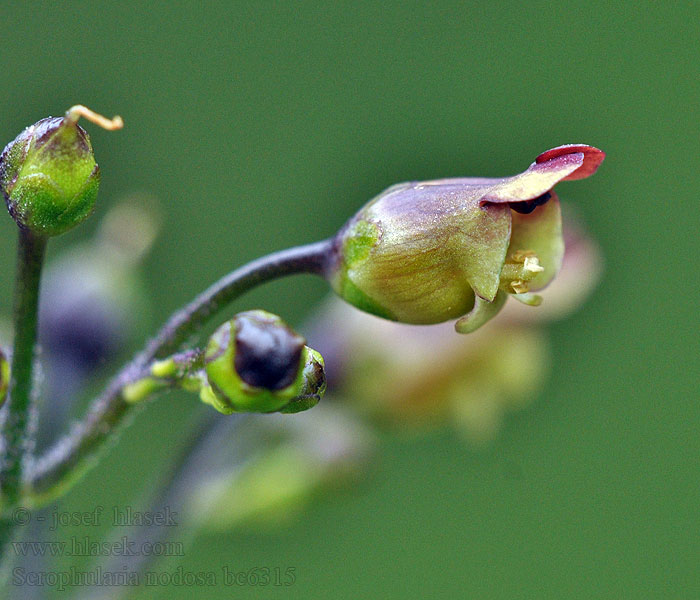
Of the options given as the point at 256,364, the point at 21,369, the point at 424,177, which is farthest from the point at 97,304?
the point at 424,177

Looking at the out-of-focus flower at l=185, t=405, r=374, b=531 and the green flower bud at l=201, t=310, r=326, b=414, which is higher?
the green flower bud at l=201, t=310, r=326, b=414

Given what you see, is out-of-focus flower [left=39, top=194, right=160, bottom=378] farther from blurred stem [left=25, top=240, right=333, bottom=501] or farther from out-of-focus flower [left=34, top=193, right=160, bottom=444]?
blurred stem [left=25, top=240, right=333, bottom=501]

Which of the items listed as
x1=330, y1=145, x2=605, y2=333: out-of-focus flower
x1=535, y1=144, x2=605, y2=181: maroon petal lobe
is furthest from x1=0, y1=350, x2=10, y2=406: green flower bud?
Answer: x1=535, y1=144, x2=605, y2=181: maroon petal lobe

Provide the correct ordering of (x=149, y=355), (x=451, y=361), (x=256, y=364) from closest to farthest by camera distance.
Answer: (x=256, y=364) < (x=149, y=355) < (x=451, y=361)

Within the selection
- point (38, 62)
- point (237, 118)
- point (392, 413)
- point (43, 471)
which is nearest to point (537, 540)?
point (237, 118)

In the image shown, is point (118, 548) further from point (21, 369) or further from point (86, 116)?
point (86, 116)

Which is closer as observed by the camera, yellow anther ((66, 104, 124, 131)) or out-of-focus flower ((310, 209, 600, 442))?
yellow anther ((66, 104, 124, 131))

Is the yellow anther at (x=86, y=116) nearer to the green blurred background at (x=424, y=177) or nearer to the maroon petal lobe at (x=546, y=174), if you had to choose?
the maroon petal lobe at (x=546, y=174)
